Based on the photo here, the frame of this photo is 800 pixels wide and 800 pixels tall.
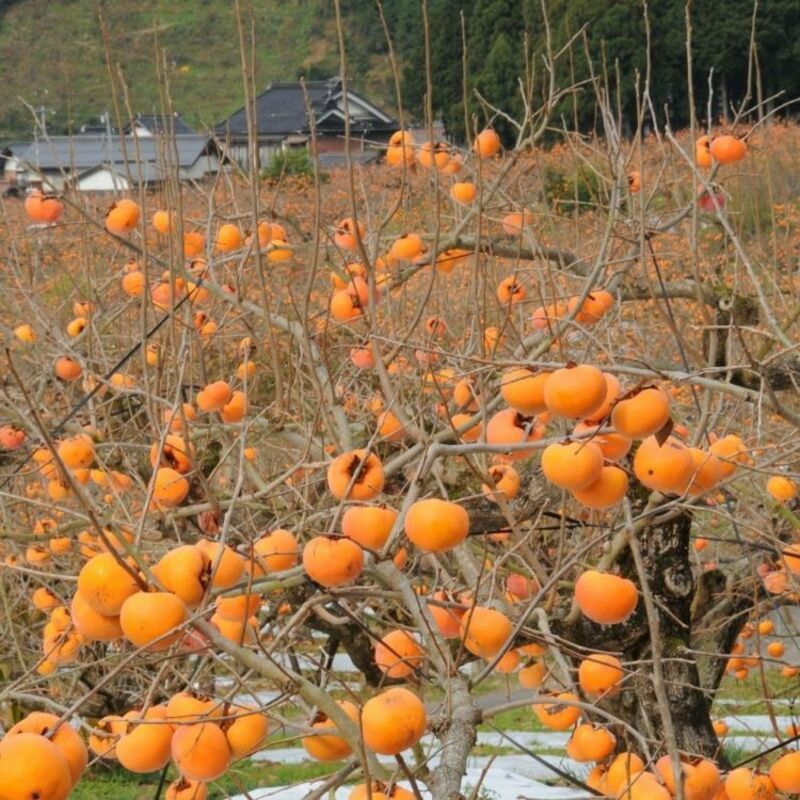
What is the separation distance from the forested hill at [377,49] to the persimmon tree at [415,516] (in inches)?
23.2

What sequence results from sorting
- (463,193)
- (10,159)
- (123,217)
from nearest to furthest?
(123,217) < (463,193) < (10,159)

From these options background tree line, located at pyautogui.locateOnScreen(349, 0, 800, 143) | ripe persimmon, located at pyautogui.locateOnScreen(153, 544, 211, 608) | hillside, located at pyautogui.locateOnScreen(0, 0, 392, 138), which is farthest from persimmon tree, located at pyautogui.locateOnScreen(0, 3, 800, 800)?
hillside, located at pyautogui.locateOnScreen(0, 0, 392, 138)

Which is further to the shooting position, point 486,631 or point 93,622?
point 486,631

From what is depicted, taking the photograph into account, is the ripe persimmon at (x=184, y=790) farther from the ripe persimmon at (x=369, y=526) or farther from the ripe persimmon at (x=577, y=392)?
the ripe persimmon at (x=577, y=392)

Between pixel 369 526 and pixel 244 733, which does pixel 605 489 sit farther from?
pixel 244 733

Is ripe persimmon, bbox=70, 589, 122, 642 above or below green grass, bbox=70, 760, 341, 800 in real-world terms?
above

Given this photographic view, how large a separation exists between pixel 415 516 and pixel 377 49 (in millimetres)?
33174

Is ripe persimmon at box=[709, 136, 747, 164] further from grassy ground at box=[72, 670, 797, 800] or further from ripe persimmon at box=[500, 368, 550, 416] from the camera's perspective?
grassy ground at box=[72, 670, 797, 800]

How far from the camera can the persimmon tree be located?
1416 mm

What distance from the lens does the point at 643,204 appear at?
2.72 m

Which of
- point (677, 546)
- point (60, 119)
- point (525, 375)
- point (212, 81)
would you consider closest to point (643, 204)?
point (677, 546)

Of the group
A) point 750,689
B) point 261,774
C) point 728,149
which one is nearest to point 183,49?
point 261,774

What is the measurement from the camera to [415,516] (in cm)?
152

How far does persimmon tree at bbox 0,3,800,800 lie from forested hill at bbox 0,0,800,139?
59 cm
